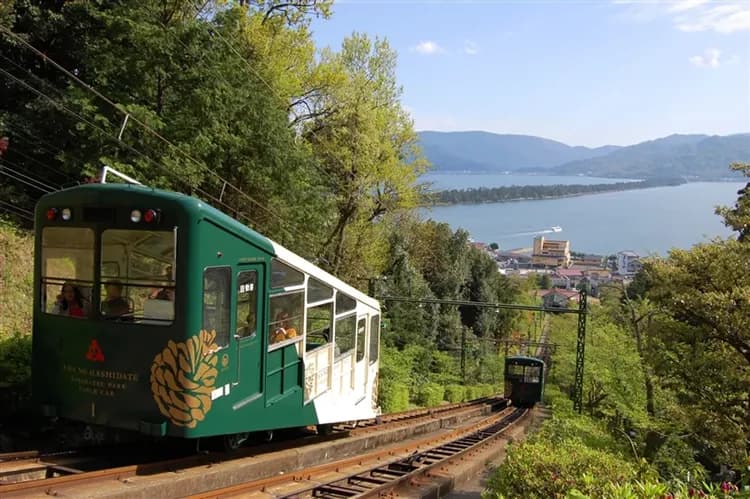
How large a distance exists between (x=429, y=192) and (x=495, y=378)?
21.9 metres

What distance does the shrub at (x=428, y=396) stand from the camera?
31250 millimetres

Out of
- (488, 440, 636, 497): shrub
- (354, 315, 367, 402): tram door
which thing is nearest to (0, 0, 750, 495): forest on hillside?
(488, 440, 636, 497): shrub

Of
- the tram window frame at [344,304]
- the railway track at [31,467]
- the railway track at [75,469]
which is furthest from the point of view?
the tram window frame at [344,304]

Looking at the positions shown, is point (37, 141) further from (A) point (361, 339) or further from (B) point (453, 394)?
(B) point (453, 394)

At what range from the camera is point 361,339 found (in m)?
11.7

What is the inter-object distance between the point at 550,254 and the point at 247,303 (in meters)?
132

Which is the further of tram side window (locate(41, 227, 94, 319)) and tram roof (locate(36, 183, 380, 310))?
tram side window (locate(41, 227, 94, 319))

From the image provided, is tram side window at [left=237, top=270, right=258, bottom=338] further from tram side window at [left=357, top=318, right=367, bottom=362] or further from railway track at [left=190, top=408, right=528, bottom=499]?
tram side window at [left=357, top=318, right=367, bottom=362]

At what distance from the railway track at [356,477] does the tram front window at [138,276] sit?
210 cm

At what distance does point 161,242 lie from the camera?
21.7 feet

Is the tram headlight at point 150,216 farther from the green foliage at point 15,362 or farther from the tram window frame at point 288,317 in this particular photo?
the green foliage at point 15,362

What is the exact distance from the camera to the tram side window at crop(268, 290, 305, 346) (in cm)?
798

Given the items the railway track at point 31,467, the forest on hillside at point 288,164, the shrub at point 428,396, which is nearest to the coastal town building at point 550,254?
the forest on hillside at point 288,164

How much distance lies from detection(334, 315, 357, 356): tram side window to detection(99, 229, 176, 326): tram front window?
154 inches
